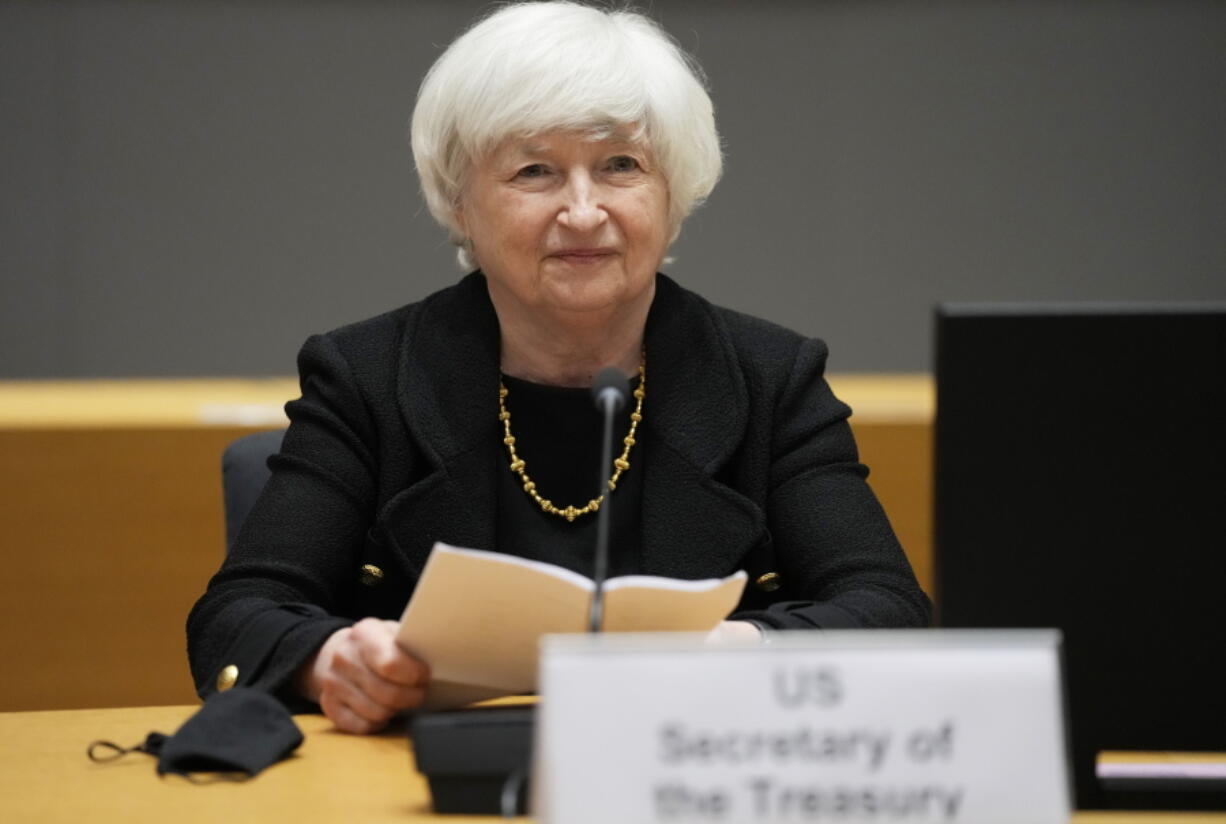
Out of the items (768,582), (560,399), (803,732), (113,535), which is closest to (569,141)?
(560,399)

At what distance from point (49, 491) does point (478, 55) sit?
1.50 meters

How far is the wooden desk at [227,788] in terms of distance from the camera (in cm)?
136

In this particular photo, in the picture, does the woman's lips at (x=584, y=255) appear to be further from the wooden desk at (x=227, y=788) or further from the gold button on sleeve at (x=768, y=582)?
the wooden desk at (x=227, y=788)

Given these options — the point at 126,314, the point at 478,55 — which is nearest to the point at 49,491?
the point at 126,314

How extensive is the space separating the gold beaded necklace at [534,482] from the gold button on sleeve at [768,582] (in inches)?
8.9

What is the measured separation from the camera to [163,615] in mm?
3145

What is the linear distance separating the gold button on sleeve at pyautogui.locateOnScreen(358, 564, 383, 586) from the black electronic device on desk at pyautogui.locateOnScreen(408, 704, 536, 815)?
69 centimetres

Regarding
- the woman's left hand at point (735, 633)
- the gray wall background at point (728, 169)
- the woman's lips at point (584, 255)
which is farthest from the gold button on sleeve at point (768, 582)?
the gray wall background at point (728, 169)

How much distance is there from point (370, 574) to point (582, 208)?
1.73ft

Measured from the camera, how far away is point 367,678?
1609mm

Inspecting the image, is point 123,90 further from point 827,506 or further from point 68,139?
point 827,506

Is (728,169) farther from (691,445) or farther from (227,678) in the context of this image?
(227,678)

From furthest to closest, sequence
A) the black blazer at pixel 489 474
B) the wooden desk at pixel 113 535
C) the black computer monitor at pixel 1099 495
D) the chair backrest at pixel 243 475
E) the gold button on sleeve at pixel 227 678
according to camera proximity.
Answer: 1. the wooden desk at pixel 113 535
2. the chair backrest at pixel 243 475
3. the black blazer at pixel 489 474
4. the gold button on sleeve at pixel 227 678
5. the black computer monitor at pixel 1099 495

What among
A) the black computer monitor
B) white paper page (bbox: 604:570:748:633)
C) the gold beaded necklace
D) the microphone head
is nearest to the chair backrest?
the gold beaded necklace
